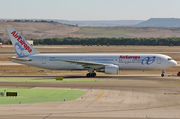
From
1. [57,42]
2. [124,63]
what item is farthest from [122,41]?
[124,63]

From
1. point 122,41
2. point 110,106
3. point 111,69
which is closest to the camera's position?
point 110,106

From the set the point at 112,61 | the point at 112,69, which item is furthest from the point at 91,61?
the point at 112,69

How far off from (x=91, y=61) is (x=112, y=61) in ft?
12.2

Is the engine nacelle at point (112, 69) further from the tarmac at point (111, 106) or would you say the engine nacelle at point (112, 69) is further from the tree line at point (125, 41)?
the tree line at point (125, 41)

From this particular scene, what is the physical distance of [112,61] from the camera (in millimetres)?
51219

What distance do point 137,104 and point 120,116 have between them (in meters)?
5.49

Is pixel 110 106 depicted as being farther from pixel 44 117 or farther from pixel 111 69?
pixel 111 69

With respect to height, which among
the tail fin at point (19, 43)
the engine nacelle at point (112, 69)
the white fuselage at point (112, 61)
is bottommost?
the engine nacelle at point (112, 69)

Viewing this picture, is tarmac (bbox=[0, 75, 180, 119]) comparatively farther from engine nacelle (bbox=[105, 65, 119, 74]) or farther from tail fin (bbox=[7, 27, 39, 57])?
tail fin (bbox=[7, 27, 39, 57])

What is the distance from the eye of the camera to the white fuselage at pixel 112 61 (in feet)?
167

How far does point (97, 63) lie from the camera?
50156 millimetres

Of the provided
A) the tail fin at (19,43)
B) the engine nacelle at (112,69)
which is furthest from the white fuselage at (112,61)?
the tail fin at (19,43)

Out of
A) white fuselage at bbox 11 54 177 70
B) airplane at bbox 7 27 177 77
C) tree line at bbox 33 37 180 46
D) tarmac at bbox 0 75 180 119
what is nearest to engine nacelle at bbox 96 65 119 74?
airplane at bbox 7 27 177 77

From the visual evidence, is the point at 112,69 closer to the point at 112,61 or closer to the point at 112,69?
the point at 112,69
